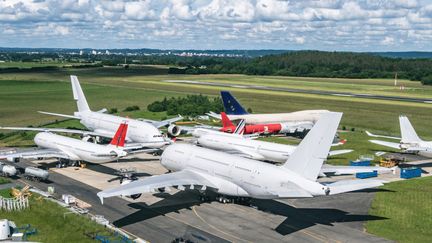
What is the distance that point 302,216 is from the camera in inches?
2164

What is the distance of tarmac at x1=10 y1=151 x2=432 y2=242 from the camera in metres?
48.6

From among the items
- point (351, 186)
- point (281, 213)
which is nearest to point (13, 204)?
point (281, 213)

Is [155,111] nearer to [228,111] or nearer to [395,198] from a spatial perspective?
[228,111]

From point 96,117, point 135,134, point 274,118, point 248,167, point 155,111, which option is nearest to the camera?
point 248,167

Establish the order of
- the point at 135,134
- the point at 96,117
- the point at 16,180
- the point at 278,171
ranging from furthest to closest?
1. the point at 96,117
2. the point at 135,134
3. the point at 16,180
4. the point at 278,171

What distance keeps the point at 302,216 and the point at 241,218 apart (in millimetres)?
6755

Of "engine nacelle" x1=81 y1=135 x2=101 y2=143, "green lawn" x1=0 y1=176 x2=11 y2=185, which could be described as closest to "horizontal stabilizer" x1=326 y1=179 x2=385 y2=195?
"green lawn" x1=0 y1=176 x2=11 y2=185

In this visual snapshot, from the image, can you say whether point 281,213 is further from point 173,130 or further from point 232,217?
point 173,130

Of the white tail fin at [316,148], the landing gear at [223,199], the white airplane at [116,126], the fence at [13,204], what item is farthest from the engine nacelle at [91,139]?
the white tail fin at [316,148]

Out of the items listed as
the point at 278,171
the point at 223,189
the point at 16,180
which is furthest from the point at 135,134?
the point at 278,171

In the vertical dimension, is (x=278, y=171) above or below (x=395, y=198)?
above

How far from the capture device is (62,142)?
262ft

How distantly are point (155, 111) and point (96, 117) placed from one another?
5247cm

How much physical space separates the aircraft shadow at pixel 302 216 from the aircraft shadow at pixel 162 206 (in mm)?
8060
